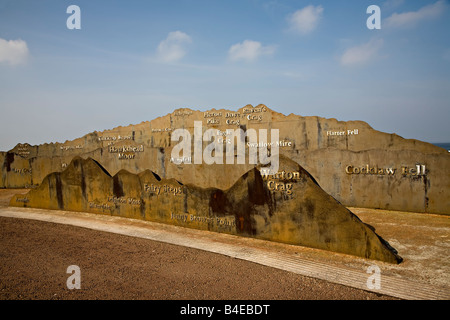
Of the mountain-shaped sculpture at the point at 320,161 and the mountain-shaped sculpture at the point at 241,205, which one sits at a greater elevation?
the mountain-shaped sculpture at the point at 320,161

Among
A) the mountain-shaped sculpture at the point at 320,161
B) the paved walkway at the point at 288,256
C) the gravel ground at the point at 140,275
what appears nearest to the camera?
the gravel ground at the point at 140,275

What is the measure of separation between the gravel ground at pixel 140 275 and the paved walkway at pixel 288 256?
1.12 ft

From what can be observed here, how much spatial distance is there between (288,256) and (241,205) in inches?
80.9

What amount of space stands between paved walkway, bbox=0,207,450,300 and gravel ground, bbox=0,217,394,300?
34cm

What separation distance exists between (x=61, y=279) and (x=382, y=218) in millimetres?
8920

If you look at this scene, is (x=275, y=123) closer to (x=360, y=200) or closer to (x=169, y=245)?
(x=360, y=200)

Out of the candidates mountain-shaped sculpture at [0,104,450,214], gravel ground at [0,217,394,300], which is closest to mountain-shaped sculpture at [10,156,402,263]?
mountain-shaped sculpture at [0,104,450,214]

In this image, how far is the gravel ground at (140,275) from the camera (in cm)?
487

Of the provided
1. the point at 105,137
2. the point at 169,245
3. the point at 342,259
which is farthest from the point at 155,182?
the point at 105,137

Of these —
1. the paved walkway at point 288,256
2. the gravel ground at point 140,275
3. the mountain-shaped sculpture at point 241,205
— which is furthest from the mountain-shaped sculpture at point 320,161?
the gravel ground at point 140,275

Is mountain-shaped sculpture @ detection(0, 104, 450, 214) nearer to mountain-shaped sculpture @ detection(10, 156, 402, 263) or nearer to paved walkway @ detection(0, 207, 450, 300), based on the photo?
mountain-shaped sculpture @ detection(10, 156, 402, 263)

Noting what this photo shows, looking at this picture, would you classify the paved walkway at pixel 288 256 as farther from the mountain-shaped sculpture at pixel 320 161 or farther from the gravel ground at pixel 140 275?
the mountain-shaped sculpture at pixel 320 161

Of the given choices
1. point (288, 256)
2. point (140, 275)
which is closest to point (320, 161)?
point (288, 256)

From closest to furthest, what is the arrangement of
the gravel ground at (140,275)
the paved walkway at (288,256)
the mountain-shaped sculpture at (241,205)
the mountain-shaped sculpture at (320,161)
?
the gravel ground at (140,275) → the paved walkway at (288,256) → the mountain-shaped sculpture at (241,205) → the mountain-shaped sculpture at (320,161)
